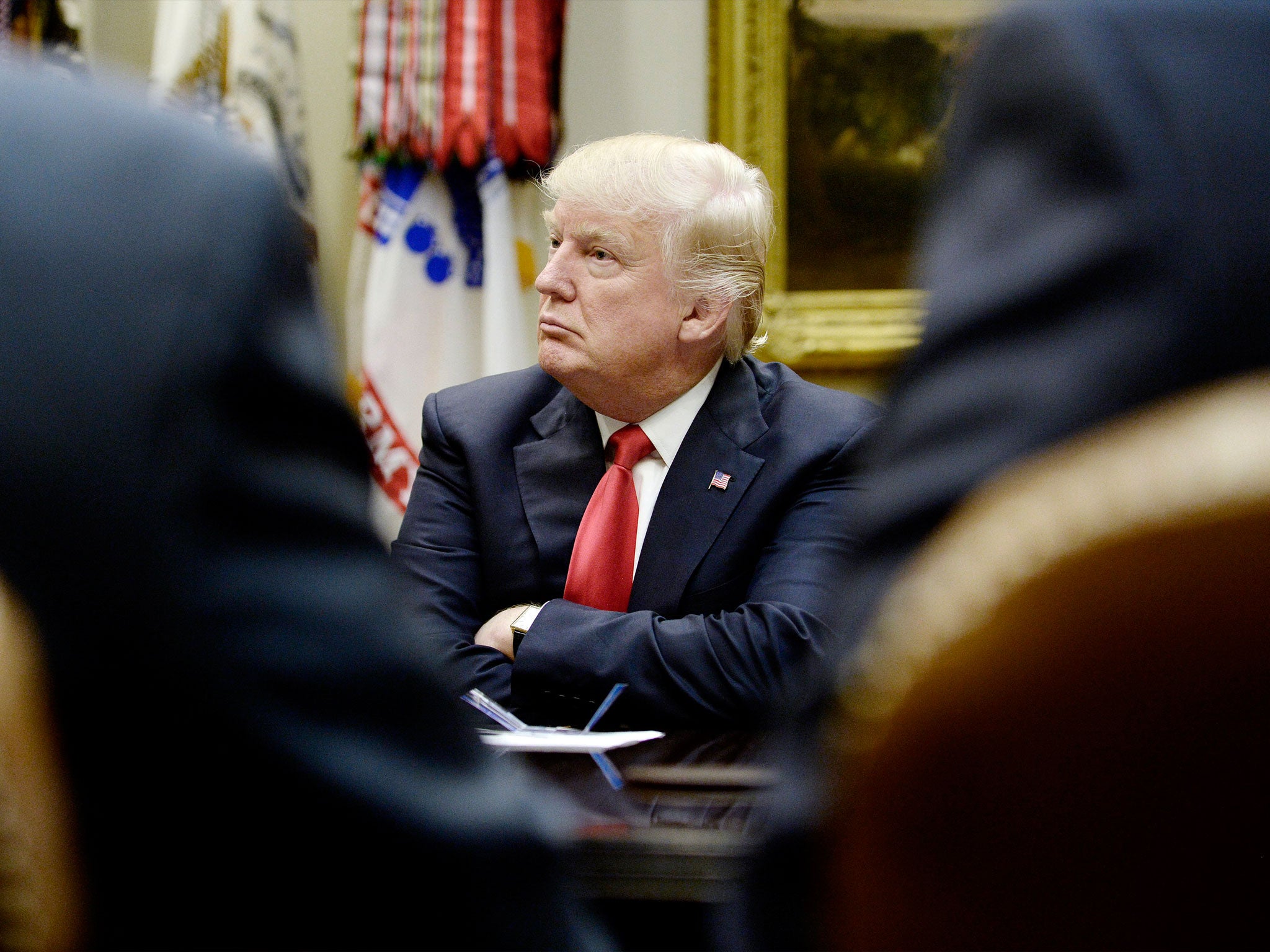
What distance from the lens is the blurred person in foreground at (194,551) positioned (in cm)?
52

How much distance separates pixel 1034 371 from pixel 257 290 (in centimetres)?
38

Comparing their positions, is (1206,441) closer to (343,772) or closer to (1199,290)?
(1199,290)

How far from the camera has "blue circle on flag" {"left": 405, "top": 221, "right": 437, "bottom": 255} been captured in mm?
3000

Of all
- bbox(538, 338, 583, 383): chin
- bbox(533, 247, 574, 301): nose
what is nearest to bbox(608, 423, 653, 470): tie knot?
bbox(538, 338, 583, 383): chin

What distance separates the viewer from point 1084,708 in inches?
20.0

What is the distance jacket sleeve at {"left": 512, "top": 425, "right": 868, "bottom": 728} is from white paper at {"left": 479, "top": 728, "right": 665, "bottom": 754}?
12 cm

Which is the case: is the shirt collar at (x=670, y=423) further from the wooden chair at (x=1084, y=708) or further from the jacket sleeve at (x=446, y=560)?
the wooden chair at (x=1084, y=708)

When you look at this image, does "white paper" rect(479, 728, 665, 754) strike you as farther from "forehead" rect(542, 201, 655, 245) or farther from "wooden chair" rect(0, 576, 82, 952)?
"forehead" rect(542, 201, 655, 245)

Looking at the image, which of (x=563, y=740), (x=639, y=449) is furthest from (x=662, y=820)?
(x=639, y=449)

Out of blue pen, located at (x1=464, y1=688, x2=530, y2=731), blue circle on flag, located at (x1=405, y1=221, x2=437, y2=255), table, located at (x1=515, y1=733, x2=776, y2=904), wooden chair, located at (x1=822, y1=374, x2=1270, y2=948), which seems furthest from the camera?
blue circle on flag, located at (x1=405, y1=221, x2=437, y2=255)

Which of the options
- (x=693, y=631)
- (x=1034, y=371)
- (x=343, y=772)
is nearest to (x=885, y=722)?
(x=1034, y=371)

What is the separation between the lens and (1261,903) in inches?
21.1

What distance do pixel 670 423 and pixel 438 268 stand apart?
1.21 m

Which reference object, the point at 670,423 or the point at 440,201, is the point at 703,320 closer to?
the point at 670,423
